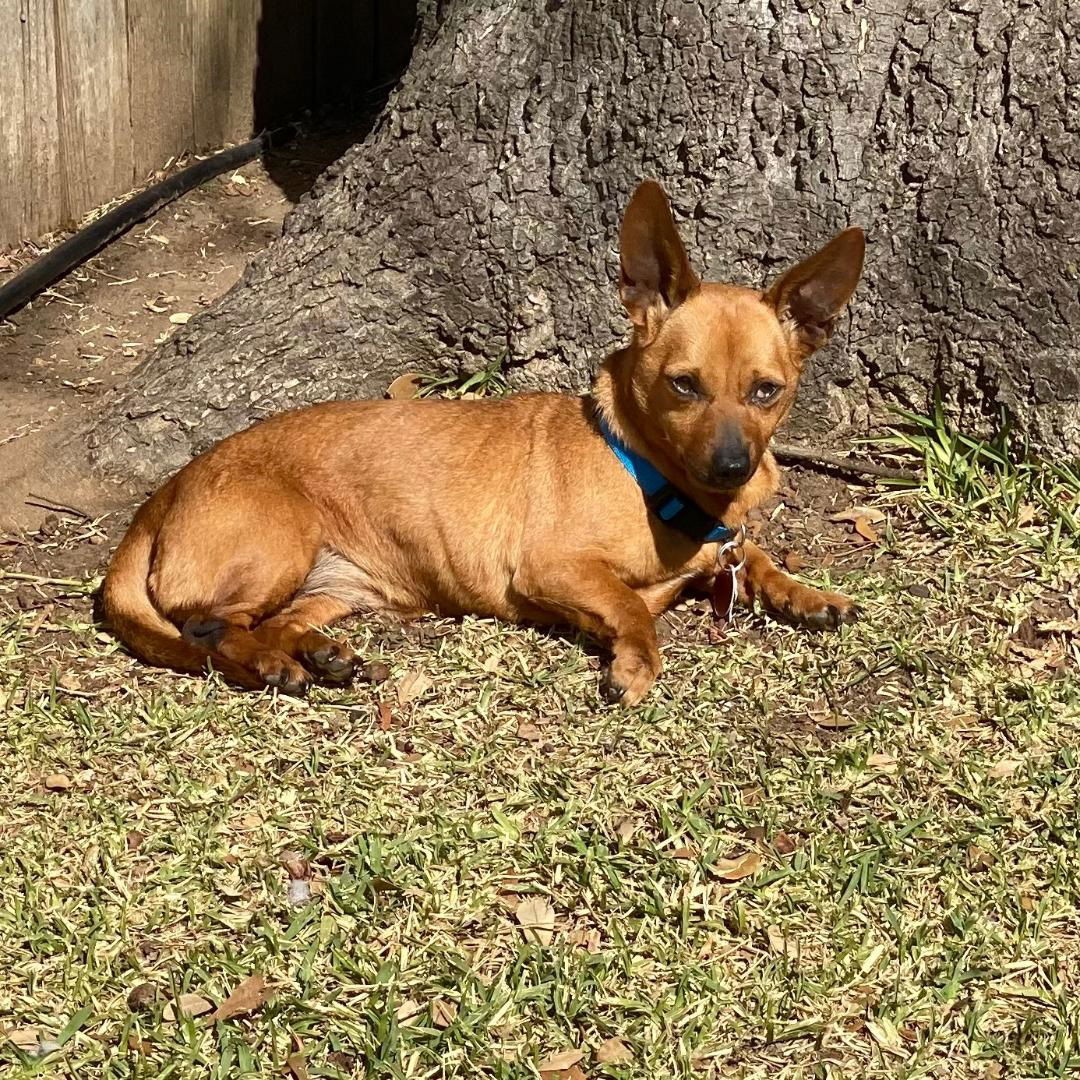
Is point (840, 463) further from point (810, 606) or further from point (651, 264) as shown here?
point (651, 264)

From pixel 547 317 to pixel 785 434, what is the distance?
3.36ft

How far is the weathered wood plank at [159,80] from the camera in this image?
6.46 meters

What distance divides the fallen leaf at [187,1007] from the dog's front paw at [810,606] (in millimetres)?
2196

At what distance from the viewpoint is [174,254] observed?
647 cm

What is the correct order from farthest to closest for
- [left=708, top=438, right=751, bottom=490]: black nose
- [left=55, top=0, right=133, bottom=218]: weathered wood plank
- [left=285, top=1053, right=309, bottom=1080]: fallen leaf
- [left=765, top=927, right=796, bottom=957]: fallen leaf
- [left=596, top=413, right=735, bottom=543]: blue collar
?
[left=55, top=0, right=133, bottom=218]: weathered wood plank → [left=596, top=413, right=735, bottom=543]: blue collar → [left=708, top=438, right=751, bottom=490]: black nose → [left=765, top=927, right=796, bottom=957]: fallen leaf → [left=285, top=1053, right=309, bottom=1080]: fallen leaf

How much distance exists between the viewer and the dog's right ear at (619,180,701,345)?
3855 millimetres

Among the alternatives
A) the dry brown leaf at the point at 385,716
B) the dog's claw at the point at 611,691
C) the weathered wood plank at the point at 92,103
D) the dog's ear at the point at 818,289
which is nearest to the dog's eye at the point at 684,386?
the dog's ear at the point at 818,289

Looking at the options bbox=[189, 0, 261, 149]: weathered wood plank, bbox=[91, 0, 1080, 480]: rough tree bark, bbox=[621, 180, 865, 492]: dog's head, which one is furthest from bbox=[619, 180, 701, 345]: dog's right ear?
bbox=[189, 0, 261, 149]: weathered wood plank

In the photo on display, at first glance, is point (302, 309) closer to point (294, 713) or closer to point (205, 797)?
point (294, 713)

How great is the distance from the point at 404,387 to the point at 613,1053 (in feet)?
9.94

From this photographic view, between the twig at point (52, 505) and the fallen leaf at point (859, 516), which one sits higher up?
the fallen leaf at point (859, 516)

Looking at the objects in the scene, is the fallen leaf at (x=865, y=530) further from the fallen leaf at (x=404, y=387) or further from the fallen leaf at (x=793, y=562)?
the fallen leaf at (x=404, y=387)

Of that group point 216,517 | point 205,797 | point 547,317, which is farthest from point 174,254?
point 205,797

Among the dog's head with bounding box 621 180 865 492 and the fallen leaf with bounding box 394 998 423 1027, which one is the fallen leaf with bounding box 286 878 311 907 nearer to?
the fallen leaf with bounding box 394 998 423 1027
